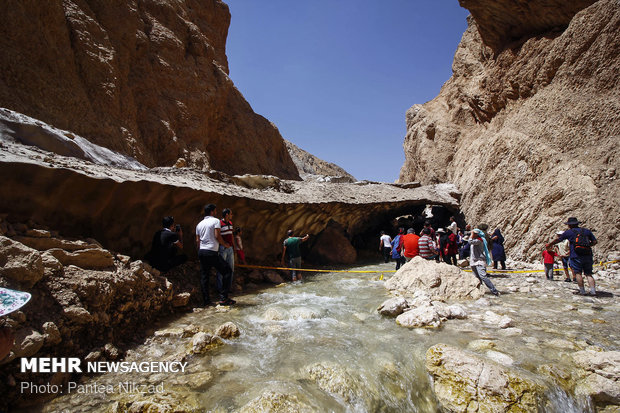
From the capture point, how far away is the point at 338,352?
345cm

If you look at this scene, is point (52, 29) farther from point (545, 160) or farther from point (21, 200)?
point (545, 160)

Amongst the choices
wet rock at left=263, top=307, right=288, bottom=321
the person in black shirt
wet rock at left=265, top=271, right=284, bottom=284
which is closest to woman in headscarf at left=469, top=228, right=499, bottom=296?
wet rock at left=263, top=307, right=288, bottom=321

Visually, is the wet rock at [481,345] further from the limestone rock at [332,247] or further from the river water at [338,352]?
the limestone rock at [332,247]

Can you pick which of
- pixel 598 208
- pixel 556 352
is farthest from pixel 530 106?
pixel 556 352

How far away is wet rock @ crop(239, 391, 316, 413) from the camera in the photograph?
7.86ft

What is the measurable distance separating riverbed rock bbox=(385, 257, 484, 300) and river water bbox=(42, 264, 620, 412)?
438mm

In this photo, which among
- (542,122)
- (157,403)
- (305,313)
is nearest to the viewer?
(157,403)

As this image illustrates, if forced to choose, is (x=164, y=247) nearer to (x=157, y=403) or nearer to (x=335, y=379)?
(x=157, y=403)

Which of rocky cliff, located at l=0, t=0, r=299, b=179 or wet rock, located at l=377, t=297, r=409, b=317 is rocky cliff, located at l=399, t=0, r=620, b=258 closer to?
wet rock, located at l=377, t=297, r=409, b=317

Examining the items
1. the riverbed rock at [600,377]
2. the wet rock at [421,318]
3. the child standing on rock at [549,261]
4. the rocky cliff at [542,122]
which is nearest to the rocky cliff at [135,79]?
the wet rock at [421,318]

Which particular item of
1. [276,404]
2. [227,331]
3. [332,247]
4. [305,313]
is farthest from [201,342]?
[332,247]

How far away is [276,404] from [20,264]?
2.63 m

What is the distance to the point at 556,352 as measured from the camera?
3.24 m

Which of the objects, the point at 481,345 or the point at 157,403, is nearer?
the point at 157,403
